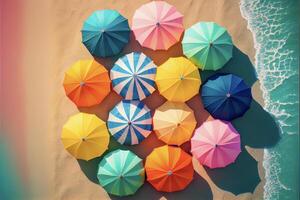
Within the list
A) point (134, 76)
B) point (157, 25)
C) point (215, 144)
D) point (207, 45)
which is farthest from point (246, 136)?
point (157, 25)

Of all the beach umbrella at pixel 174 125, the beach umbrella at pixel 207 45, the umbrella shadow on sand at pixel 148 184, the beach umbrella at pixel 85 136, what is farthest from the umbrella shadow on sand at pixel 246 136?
the beach umbrella at pixel 85 136

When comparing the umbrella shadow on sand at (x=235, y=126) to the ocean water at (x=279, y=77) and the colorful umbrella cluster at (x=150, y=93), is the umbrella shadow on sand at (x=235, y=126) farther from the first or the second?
the colorful umbrella cluster at (x=150, y=93)

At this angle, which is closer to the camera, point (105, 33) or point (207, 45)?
point (207, 45)

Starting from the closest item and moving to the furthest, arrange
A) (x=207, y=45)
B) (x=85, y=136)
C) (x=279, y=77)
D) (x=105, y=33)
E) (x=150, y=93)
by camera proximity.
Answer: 1. (x=85, y=136)
2. (x=207, y=45)
3. (x=105, y=33)
4. (x=150, y=93)
5. (x=279, y=77)

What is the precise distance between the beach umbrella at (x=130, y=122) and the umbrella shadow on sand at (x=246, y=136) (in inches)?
68.0

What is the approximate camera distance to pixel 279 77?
10.1m

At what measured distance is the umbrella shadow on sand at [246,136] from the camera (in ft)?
32.3

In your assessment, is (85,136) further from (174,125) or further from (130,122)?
(174,125)

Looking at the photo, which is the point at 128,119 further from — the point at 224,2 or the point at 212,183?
the point at 224,2

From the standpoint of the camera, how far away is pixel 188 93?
9.46 meters

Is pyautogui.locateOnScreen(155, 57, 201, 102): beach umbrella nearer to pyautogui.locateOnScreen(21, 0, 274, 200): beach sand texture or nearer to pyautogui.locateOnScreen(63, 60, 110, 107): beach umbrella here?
pyautogui.locateOnScreen(21, 0, 274, 200): beach sand texture

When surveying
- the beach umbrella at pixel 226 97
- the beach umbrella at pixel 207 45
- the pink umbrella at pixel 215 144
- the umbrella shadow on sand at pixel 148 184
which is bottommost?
the umbrella shadow on sand at pixel 148 184

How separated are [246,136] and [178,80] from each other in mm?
2259

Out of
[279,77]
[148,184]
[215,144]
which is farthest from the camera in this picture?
[279,77]
